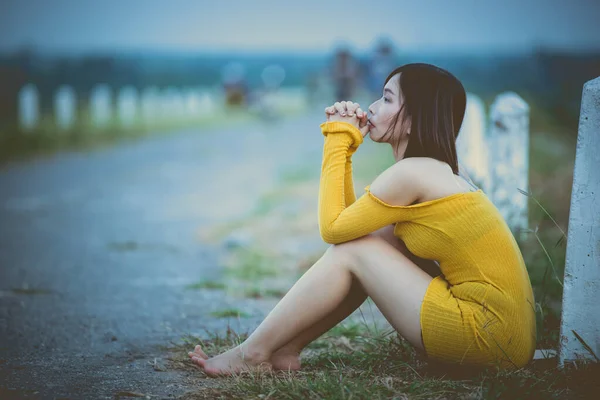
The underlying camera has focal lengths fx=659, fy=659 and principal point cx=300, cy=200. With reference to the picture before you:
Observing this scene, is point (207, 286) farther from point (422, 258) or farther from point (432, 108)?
point (432, 108)

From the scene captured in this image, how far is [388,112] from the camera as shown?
2.53 meters

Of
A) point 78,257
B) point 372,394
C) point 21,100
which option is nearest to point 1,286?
point 78,257

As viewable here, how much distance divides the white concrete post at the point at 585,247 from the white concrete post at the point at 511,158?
1842 mm

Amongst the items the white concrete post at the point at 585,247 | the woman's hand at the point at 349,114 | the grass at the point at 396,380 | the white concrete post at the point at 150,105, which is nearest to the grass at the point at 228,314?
the grass at the point at 396,380

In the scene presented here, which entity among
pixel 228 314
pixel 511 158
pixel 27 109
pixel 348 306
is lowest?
pixel 228 314

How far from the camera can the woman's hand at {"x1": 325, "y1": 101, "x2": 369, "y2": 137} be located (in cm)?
260

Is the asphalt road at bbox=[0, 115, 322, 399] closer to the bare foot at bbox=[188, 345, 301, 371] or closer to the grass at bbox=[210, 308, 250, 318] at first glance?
the grass at bbox=[210, 308, 250, 318]

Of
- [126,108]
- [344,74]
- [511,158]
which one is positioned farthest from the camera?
[126,108]

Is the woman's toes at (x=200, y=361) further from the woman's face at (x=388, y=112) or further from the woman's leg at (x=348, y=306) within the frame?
the woman's face at (x=388, y=112)

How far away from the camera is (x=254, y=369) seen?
250cm

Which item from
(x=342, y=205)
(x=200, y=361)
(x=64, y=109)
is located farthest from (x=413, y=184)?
(x=64, y=109)

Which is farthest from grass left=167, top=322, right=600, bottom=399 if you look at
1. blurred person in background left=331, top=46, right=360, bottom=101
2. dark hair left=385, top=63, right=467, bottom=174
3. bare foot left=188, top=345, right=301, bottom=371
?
blurred person in background left=331, top=46, right=360, bottom=101

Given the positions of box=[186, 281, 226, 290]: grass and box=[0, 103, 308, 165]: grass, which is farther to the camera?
box=[0, 103, 308, 165]: grass

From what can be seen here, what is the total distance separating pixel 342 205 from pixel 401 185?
265 mm
